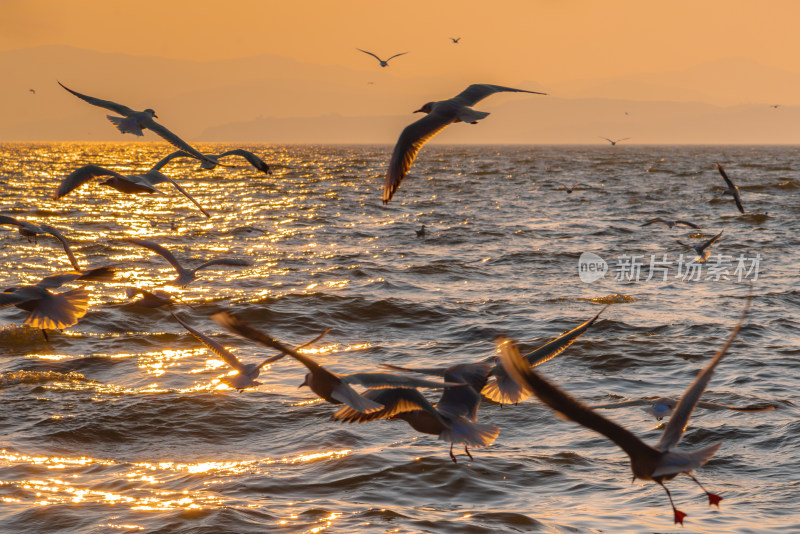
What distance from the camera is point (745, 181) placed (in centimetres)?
5369

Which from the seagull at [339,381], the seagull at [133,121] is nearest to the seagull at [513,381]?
the seagull at [339,381]

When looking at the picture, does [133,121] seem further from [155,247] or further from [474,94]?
[474,94]

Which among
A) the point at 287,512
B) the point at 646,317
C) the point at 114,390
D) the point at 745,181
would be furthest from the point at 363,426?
the point at 745,181

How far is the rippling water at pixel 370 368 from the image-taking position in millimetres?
6969

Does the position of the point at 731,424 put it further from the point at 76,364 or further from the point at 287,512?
the point at 76,364

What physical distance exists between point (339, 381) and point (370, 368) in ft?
21.0

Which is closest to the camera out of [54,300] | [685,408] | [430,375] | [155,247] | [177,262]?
[685,408]

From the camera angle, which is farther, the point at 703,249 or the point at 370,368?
the point at 703,249

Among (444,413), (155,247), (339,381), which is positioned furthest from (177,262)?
(339,381)

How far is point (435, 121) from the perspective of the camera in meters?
7.94

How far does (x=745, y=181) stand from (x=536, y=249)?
35536mm

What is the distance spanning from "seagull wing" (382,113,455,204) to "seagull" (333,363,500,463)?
238 centimetres

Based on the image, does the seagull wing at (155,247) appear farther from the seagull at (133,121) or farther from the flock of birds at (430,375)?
the seagull at (133,121)

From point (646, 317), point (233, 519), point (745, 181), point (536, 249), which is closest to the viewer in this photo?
point (233, 519)
